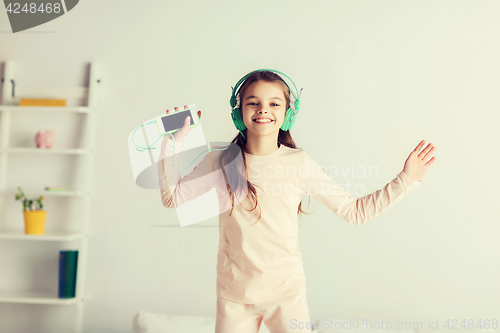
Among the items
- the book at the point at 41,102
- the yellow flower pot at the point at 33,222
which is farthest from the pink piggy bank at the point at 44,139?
the yellow flower pot at the point at 33,222

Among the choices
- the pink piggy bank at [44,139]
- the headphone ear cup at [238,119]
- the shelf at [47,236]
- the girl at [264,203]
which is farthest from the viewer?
the pink piggy bank at [44,139]

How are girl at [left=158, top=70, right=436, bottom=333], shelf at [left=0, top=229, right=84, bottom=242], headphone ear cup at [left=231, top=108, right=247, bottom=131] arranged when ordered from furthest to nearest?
1. shelf at [left=0, top=229, right=84, bottom=242]
2. headphone ear cup at [left=231, top=108, right=247, bottom=131]
3. girl at [left=158, top=70, right=436, bottom=333]

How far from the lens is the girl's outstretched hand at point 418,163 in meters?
1.18

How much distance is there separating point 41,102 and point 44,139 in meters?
0.20

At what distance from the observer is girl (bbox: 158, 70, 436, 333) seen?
1.10 m

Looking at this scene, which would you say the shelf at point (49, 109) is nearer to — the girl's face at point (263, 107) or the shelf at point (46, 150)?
the shelf at point (46, 150)

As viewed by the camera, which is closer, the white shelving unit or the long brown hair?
the long brown hair

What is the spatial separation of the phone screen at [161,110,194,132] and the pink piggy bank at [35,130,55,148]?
3.35ft

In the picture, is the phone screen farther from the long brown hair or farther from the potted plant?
the potted plant

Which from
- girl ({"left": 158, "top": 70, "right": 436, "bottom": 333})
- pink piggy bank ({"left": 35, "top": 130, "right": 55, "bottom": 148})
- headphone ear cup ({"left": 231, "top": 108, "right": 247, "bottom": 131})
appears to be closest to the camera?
girl ({"left": 158, "top": 70, "right": 436, "bottom": 333})

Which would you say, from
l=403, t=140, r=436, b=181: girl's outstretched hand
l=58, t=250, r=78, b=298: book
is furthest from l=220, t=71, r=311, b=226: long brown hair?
l=58, t=250, r=78, b=298: book

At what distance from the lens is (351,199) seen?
3.99 ft

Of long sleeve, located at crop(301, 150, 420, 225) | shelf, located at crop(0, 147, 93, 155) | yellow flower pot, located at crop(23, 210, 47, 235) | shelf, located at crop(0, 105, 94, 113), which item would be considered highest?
shelf, located at crop(0, 105, 94, 113)

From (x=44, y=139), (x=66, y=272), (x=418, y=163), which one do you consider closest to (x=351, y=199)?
(x=418, y=163)
